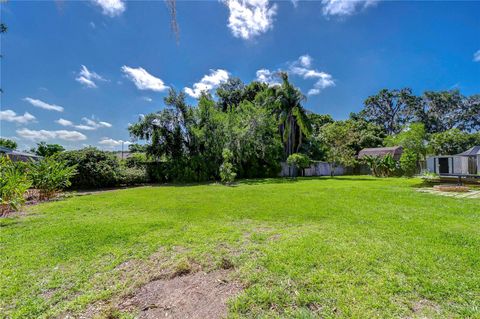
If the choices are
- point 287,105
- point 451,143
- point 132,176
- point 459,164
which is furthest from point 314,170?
point 132,176

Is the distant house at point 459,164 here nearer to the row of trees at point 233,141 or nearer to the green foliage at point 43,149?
the row of trees at point 233,141

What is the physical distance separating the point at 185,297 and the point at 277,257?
4.41 feet

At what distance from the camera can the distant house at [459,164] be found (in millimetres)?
9375

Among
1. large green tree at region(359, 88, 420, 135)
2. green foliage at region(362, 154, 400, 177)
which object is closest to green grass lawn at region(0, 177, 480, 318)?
green foliage at region(362, 154, 400, 177)

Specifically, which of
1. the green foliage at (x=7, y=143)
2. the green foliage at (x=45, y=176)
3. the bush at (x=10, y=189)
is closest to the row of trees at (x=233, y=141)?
the green foliage at (x=45, y=176)

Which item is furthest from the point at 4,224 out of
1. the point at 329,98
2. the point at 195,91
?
the point at 329,98

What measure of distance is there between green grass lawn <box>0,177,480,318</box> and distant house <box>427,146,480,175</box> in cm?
518

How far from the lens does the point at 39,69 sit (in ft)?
29.7

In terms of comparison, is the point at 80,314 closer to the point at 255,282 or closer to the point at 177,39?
the point at 255,282

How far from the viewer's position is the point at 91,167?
12.7 m

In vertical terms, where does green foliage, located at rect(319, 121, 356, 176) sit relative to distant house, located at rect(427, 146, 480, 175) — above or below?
above

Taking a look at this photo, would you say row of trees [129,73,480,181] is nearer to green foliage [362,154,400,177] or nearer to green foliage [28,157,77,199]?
green foliage [362,154,400,177]

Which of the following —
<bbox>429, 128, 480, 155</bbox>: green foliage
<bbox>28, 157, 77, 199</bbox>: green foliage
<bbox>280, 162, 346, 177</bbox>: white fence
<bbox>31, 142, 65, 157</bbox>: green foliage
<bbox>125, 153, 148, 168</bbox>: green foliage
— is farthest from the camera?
<bbox>31, 142, 65, 157</bbox>: green foliage

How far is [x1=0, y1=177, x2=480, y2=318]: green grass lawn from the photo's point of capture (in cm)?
215
